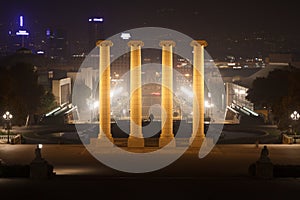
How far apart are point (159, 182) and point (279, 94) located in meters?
59.8

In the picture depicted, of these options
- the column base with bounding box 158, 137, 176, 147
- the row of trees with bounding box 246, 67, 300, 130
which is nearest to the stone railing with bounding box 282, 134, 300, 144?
the row of trees with bounding box 246, 67, 300, 130

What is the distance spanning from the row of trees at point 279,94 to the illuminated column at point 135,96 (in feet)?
59.7

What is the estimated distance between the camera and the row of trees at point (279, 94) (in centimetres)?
6881

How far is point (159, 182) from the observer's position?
35.2 metres

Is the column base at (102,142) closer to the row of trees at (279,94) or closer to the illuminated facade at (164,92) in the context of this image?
the illuminated facade at (164,92)

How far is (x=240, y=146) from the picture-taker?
5844 cm

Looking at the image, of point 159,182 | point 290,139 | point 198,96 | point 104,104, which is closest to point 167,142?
point 198,96

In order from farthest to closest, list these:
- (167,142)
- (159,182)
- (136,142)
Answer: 1. (167,142)
2. (136,142)
3. (159,182)

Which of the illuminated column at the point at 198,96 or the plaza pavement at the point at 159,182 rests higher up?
the illuminated column at the point at 198,96

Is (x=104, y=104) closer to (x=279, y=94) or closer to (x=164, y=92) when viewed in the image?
(x=164, y=92)

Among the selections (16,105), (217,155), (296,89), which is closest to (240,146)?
(217,155)

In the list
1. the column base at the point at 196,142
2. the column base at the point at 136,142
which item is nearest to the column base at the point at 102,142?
the column base at the point at 136,142

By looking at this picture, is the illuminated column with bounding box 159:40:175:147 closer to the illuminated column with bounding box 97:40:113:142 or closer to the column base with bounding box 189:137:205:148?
the column base with bounding box 189:137:205:148

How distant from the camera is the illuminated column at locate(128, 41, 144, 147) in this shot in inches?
2188
